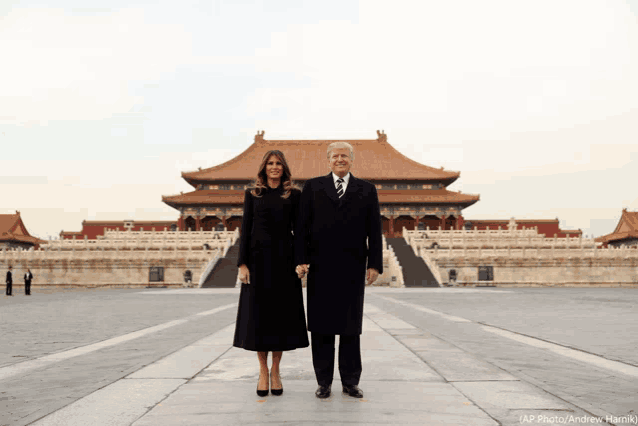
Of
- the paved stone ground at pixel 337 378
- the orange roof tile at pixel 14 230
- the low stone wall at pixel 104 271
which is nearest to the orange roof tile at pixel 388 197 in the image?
the orange roof tile at pixel 14 230

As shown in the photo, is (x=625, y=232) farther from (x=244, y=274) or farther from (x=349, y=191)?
(x=244, y=274)

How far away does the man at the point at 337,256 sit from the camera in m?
4.13

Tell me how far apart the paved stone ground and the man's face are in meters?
1.66

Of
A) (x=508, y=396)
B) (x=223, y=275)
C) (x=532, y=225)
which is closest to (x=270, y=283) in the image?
(x=508, y=396)

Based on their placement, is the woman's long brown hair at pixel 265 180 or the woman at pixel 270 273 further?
the woman's long brown hair at pixel 265 180

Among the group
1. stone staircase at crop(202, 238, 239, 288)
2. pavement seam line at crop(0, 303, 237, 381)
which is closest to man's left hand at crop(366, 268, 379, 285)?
pavement seam line at crop(0, 303, 237, 381)

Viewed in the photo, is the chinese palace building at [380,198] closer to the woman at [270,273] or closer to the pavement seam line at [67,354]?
the pavement seam line at [67,354]

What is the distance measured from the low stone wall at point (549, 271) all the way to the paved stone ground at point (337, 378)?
20.3 metres

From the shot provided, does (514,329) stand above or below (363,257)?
below

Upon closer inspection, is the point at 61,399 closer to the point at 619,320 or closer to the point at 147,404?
the point at 147,404

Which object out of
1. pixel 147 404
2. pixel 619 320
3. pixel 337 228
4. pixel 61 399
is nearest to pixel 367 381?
pixel 337 228

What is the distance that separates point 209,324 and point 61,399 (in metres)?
5.34

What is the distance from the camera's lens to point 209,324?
9.16 m

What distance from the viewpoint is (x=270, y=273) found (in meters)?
4.20
